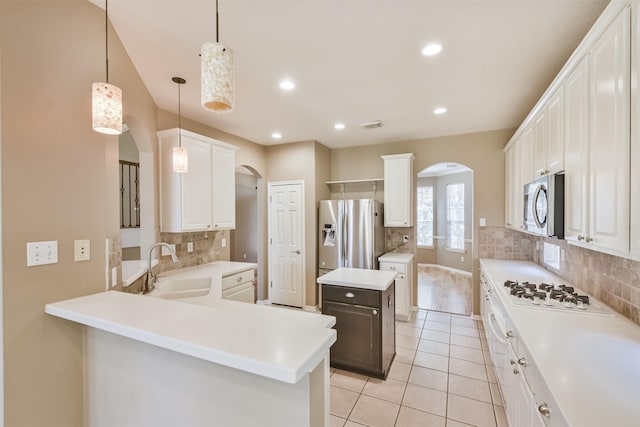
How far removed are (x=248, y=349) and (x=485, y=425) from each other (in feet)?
6.81

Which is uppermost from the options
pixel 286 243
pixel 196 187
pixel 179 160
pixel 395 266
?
pixel 179 160

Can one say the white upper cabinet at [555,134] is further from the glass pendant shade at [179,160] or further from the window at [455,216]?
the window at [455,216]

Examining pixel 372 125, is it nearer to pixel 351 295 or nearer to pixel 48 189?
pixel 351 295

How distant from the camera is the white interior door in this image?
4.50m

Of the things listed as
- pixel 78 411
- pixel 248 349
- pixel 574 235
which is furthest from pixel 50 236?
pixel 574 235

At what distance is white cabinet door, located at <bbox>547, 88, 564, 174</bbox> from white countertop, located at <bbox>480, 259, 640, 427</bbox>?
1.00 m

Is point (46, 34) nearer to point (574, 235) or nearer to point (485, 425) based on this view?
point (574, 235)

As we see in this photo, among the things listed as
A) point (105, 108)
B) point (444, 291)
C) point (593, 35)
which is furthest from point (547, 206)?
point (444, 291)

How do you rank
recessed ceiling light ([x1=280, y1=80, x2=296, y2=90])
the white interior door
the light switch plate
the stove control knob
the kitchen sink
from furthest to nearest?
the white interior door, the kitchen sink, recessed ceiling light ([x1=280, y1=80, x2=296, y2=90]), the light switch plate, the stove control knob

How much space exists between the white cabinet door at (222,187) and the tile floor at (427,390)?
213cm

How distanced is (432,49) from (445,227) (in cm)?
657

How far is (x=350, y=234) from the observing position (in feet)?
13.7

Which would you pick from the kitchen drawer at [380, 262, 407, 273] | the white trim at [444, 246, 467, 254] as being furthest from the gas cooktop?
the white trim at [444, 246, 467, 254]

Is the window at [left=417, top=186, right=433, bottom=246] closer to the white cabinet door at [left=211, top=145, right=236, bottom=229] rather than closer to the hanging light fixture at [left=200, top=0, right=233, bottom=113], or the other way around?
the white cabinet door at [left=211, top=145, right=236, bottom=229]
